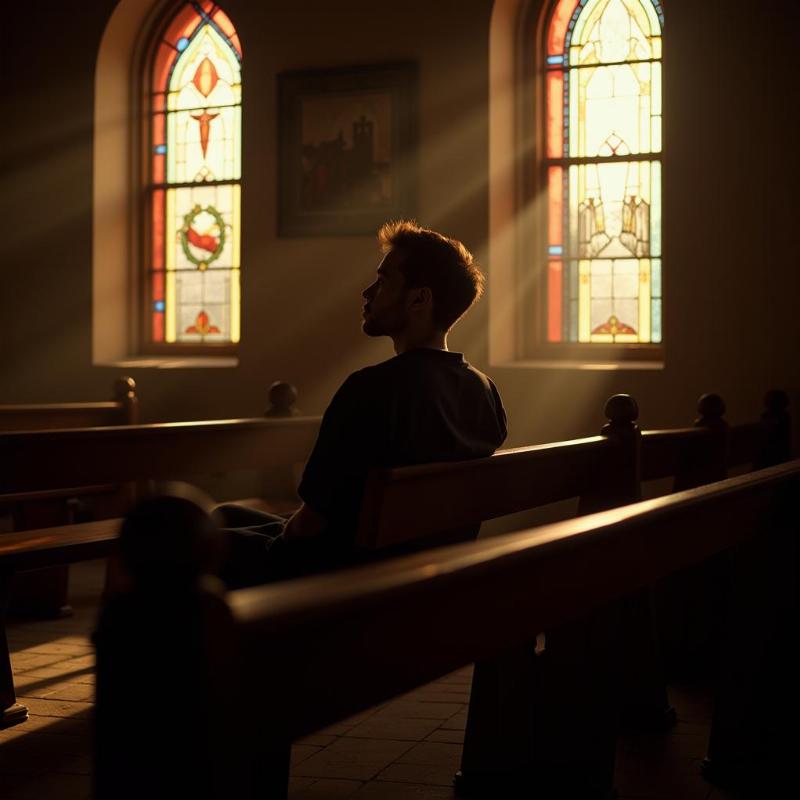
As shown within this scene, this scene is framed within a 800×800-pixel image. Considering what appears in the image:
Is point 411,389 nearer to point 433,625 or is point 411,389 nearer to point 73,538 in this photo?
point 433,625

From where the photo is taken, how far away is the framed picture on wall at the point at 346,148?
6207 mm

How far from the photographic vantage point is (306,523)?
7.94ft

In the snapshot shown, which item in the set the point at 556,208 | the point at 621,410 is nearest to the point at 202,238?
the point at 556,208

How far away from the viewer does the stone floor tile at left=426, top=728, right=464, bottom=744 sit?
2.98 metres

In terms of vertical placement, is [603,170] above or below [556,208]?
above

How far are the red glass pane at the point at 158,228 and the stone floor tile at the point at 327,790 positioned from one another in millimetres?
5106

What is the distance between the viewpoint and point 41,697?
11.3 ft

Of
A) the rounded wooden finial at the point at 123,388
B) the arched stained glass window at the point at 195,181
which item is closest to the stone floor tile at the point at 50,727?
the rounded wooden finial at the point at 123,388

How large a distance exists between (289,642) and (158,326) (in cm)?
637

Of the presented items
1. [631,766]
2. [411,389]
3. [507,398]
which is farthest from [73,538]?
[507,398]

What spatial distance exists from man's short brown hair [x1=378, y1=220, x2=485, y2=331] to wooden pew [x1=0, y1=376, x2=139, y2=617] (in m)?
2.36

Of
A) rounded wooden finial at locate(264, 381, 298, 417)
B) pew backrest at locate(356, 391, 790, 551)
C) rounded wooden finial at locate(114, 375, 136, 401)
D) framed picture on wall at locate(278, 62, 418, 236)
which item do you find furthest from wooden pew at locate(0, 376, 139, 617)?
pew backrest at locate(356, 391, 790, 551)

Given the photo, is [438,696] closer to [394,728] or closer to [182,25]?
[394,728]

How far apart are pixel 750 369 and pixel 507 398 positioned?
3.93ft
